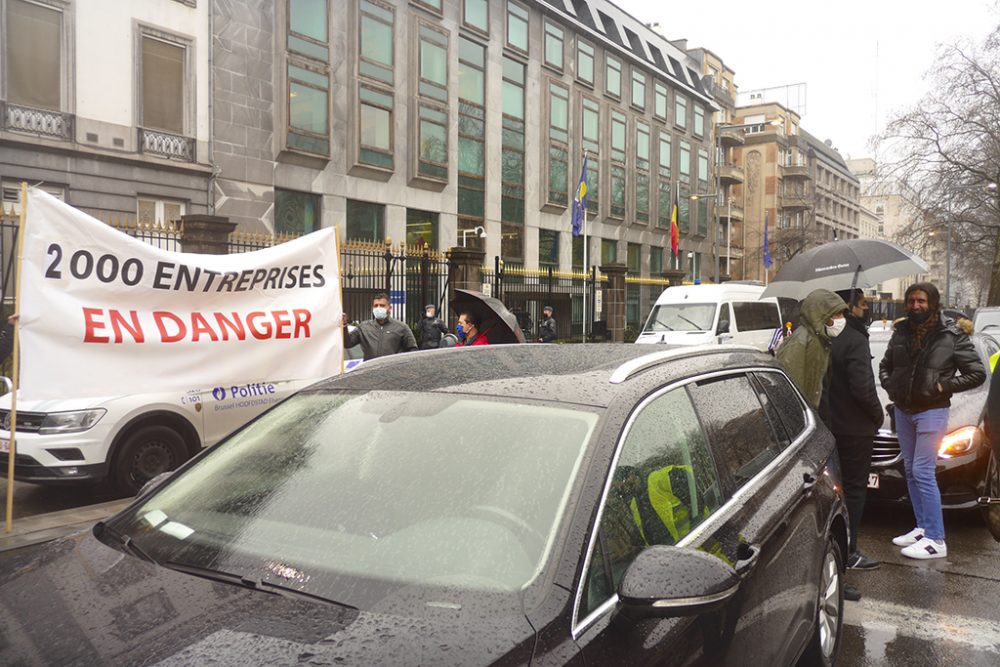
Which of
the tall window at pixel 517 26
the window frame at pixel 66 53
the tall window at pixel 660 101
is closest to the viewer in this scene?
the window frame at pixel 66 53

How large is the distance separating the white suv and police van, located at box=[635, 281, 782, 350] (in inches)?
482

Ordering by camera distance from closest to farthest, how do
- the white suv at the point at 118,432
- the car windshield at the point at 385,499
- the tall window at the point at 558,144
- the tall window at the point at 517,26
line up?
the car windshield at the point at 385,499, the white suv at the point at 118,432, the tall window at the point at 517,26, the tall window at the point at 558,144

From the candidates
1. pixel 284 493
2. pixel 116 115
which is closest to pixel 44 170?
pixel 116 115

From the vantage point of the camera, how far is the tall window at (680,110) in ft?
146

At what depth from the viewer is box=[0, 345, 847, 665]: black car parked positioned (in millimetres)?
1757

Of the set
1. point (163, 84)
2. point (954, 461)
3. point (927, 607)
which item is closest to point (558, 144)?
point (163, 84)

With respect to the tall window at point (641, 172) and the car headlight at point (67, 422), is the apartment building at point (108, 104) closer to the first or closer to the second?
the car headlight at point (67, 422)

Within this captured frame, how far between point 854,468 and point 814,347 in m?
0.86

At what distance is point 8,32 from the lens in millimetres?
16875

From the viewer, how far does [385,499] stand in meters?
2.25

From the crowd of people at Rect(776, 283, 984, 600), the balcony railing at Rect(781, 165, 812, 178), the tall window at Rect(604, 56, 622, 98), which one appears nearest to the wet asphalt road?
the crowd of people at Rect(776, 283, 984, 600)

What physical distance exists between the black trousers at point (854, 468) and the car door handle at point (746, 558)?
2976 millimetres

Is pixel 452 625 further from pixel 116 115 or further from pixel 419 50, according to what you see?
pixel 419 50

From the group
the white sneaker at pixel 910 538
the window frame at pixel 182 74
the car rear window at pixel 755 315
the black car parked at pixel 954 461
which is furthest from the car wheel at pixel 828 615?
the window frame at pixel 182 74
